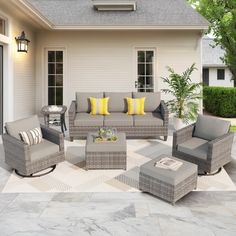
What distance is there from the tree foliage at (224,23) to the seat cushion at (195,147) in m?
9.30

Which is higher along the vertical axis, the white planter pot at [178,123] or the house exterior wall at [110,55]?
the house exterior wall at [110,55]

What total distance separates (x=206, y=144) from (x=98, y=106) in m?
3.08

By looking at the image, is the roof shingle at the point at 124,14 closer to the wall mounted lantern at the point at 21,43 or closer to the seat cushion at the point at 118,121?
the wall mounted lantern at the point at 21,43

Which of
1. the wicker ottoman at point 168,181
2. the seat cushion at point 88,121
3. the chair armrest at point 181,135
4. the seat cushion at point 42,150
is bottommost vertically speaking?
the wicker ottoman at point 168,181

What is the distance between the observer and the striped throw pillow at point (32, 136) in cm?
474

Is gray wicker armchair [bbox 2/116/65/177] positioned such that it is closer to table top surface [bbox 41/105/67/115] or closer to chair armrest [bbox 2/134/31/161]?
chair armrest [bbox 2/134/31/161]

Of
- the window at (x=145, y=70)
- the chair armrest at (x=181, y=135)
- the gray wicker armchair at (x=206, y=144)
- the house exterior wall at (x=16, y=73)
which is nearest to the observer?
the gray wicker armchair at (x=206, y=144)

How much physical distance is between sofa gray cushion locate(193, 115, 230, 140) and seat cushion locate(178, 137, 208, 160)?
125mm

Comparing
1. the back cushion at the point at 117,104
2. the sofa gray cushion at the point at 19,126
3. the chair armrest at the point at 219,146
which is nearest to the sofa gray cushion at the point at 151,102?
the back cushion at the point at 117,104

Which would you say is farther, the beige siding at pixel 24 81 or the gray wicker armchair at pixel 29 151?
the beige siding at pixel 24 81

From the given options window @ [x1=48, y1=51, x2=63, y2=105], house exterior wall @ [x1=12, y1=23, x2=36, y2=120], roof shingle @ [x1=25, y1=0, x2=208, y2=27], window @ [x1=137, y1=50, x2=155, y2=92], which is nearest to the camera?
house exterior wall @ [x1=12, y1=23, x2=36, y2=120]

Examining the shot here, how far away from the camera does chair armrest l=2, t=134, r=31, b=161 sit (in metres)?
4.41

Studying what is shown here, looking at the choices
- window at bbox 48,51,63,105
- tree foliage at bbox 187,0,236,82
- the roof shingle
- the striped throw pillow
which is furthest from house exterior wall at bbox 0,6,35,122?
tree foliage at bbox 187,0,236,82

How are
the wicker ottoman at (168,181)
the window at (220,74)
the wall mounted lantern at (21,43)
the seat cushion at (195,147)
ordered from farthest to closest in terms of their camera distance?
the window at (220,74), the wall mounted lantern at (21,43), the seat cushion at (195,147), the wicker ottoman at (168,181)
